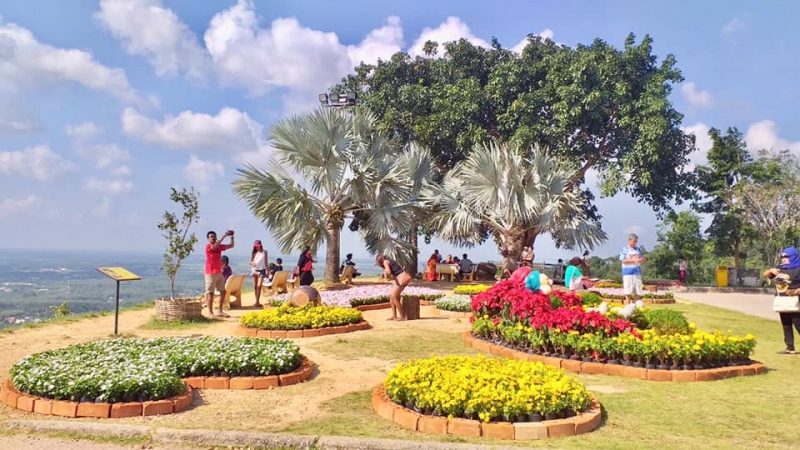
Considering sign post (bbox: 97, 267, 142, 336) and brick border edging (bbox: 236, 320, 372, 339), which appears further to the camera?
sign post (bbox: 97, 267, 142, 336)

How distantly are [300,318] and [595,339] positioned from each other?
486 centimetres

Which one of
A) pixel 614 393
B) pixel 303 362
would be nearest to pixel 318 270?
pixel 303 362

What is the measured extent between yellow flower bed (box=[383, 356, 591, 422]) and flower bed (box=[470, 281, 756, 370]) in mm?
1827

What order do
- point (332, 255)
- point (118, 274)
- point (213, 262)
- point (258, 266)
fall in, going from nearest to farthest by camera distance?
point (118, 274) → point (213, 262) → point (258, 266) → point (332, 255)

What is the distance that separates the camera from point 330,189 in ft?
64.8

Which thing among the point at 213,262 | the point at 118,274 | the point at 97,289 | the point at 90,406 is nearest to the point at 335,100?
the point at 213,262

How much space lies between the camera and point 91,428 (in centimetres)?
483

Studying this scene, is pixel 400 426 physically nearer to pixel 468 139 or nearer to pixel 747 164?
pixel 468 139

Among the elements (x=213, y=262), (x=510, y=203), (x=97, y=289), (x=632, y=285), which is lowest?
(x=97, y=289)

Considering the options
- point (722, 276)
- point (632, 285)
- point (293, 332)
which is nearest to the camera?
point (293, 332)

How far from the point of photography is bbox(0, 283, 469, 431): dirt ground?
17.2 ft

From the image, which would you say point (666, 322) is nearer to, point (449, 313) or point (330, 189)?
point (449, 313)

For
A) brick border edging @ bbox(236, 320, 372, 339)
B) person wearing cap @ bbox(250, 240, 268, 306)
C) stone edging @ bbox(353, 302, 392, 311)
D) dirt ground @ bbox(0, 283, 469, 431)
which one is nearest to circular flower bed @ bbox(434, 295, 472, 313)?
dirt ground @ bbox(0, 283, 469, 431)

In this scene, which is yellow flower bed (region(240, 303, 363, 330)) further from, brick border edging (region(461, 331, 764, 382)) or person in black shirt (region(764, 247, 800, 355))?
person in black shirt (region(764, 247, 800, 355))
